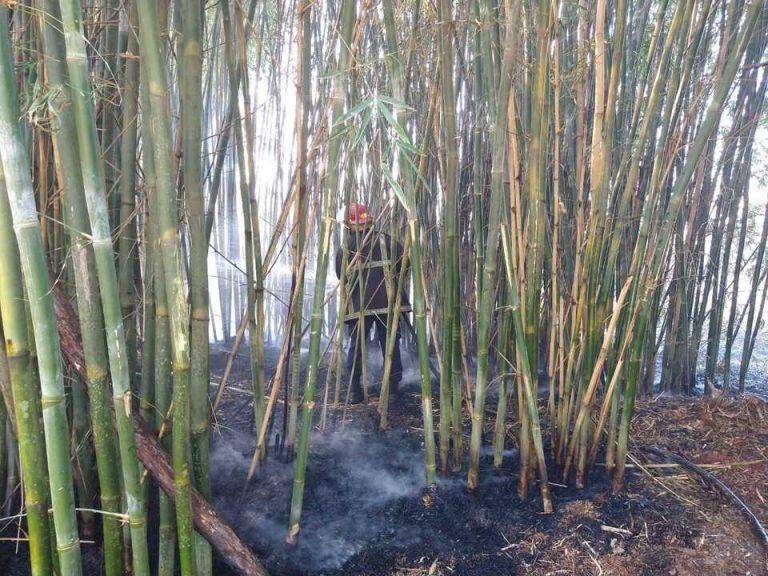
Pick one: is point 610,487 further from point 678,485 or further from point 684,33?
point 684,33

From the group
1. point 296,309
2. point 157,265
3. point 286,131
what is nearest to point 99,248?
point 157,265

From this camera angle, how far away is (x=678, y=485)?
64.1 inches

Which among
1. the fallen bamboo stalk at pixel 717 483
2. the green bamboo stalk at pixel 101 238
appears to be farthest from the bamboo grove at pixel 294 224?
the fallen bamboo stalk at pixel 717 483

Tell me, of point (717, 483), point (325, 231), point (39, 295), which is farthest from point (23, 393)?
point (717, 483)

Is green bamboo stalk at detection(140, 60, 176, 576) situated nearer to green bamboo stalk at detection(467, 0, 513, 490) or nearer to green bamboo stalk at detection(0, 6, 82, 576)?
green bamboo stalk at detection(0, 6, 82, 576)

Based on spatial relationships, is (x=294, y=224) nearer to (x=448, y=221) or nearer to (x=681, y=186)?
(x=448, y=221)

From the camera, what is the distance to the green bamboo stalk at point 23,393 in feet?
2.19

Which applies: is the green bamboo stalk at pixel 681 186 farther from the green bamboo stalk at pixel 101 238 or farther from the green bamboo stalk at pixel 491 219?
the green bamboo stalk at pixel 101 238

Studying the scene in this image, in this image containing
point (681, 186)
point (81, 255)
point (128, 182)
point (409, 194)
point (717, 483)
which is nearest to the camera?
point (81, 255)

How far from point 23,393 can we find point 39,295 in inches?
7.0

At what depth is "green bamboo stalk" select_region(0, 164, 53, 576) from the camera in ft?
2.19

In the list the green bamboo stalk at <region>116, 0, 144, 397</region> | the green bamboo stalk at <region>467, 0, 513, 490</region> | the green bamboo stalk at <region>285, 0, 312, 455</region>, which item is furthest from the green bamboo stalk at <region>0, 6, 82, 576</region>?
the green bamboo stalk at <region>467, 0, 513, 490</region>

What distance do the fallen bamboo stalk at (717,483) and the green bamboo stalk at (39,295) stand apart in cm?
158

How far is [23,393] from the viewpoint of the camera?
2.40ft
